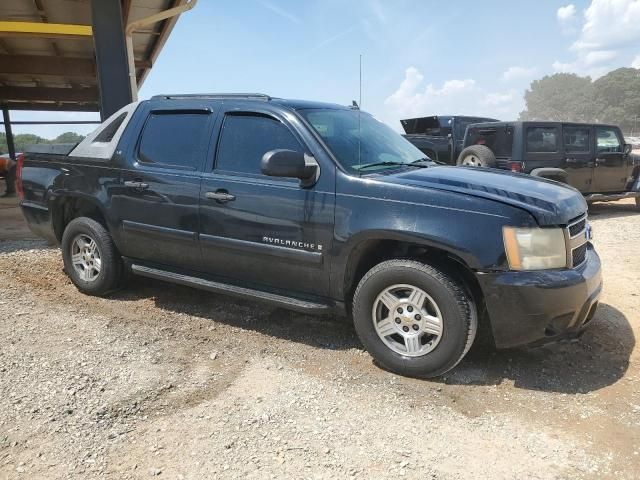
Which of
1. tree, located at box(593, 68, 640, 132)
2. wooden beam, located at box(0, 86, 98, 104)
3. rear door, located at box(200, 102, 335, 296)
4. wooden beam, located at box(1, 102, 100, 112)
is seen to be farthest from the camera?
tree, located at box(593, 68, 640, 132)

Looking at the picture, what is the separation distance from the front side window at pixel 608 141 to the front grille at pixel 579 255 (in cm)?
711

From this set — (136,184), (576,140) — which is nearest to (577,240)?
(136,184)

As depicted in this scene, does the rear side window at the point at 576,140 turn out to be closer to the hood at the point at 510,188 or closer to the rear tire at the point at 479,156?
the rear tire at the point at 479,156

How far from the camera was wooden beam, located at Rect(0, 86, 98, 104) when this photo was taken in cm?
1652

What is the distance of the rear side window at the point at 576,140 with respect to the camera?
9172 millimetres

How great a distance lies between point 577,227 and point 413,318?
123cm

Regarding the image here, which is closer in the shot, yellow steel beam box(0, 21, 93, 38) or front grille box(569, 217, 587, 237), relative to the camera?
front grille box(569, 217, 587, 237)

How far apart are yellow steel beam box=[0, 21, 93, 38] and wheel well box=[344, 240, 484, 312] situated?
8114mm

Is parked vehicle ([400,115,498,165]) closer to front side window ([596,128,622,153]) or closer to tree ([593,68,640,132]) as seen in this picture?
front side window ([596,128,622,153])

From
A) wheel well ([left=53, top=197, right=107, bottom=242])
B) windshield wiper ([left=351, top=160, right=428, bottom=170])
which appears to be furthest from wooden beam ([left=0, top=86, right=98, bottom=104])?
windshield wiper ([left=351, top=160, right=428, bottom=170])

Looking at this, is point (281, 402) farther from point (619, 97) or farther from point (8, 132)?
point (619, 97)

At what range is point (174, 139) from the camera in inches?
167

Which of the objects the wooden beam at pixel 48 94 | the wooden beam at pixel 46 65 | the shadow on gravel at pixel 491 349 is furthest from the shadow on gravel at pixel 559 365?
the wooden beam at pixel 48 94

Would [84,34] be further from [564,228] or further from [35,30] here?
[564,228]
